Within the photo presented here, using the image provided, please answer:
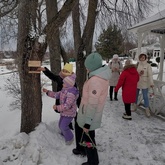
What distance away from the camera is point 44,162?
303 cm

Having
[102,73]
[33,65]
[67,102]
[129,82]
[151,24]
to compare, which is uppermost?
[151,24]

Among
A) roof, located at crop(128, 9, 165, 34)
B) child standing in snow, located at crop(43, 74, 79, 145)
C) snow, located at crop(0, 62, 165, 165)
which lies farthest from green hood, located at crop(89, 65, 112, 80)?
roof, located at crop(128, 9, 165, 34)

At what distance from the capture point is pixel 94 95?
271cm

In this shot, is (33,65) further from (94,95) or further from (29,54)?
(94,95)

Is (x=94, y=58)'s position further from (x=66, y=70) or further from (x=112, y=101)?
(x=112, y=101)

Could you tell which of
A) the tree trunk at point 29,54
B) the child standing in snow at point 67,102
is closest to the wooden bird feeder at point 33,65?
the tree trunk at point 29,54

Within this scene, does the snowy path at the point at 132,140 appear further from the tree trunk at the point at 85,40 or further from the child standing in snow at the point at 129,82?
the tree trunk at the point at 85,40

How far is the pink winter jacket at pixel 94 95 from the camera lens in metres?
2.72

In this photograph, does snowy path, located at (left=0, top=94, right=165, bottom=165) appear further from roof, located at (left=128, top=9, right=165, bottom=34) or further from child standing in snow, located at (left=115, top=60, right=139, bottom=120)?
roof, located at (left=128, top=9, right=165, bottom=34)

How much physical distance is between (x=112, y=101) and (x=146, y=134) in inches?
112

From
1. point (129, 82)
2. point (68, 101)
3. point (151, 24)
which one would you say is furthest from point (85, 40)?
point (68, 101)

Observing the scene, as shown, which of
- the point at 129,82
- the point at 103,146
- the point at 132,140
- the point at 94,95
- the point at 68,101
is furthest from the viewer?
the point at 129,82

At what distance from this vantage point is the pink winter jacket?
8.93 ft

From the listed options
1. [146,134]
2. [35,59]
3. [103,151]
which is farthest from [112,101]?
[35,59]
